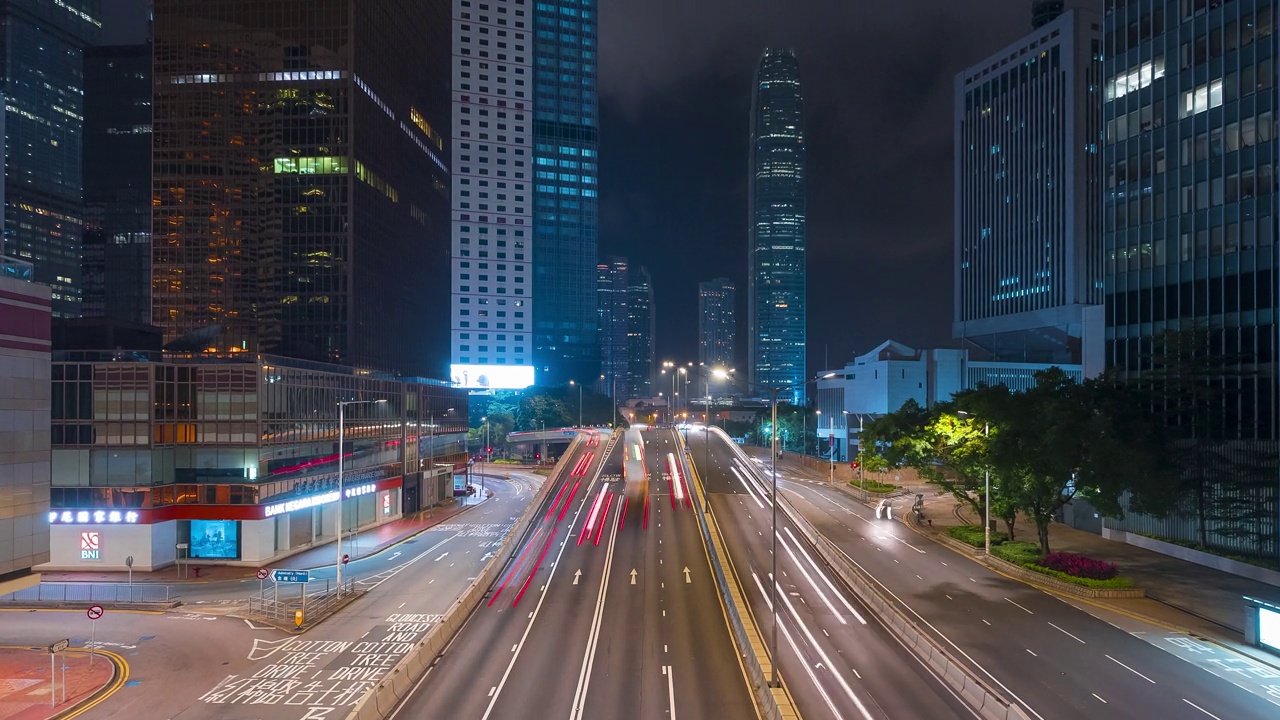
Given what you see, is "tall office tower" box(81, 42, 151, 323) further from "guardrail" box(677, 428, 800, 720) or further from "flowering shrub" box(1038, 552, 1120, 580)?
"flowering shrub" box(1038, 552, 1120, 580)

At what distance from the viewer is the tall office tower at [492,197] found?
172 metres

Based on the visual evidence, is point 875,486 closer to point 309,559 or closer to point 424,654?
point 309,559

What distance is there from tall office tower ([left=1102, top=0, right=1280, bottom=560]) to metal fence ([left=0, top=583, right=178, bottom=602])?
65.3 meters

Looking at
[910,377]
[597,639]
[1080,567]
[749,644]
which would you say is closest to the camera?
[749,644]

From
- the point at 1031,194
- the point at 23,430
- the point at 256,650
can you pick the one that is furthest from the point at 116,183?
the point at 1031,194

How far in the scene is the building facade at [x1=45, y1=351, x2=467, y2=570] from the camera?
50406mm

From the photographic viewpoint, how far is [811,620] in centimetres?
3881

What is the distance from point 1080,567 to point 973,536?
12630mm

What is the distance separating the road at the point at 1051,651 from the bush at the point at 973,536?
3439 millimetres

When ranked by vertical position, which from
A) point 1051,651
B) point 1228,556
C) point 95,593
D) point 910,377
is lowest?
point 95,593

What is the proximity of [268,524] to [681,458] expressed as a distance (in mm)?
53768

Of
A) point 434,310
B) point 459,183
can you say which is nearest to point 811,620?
point 434,310

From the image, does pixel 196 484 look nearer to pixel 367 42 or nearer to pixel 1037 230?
pixel 367 42

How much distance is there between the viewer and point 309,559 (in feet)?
181
